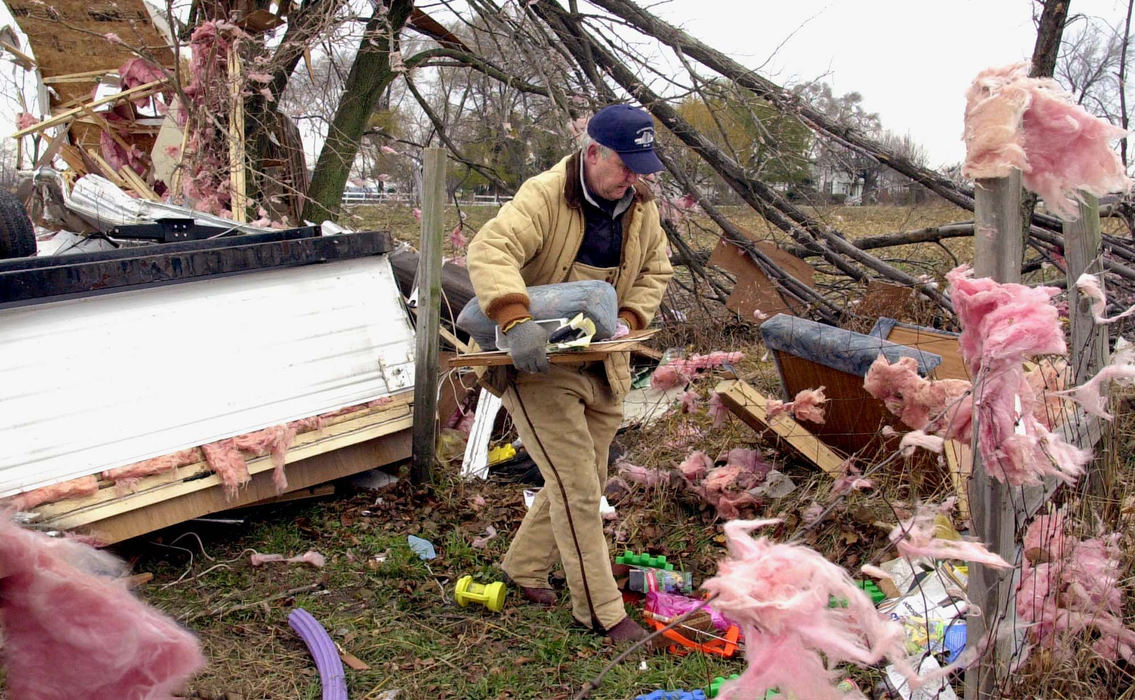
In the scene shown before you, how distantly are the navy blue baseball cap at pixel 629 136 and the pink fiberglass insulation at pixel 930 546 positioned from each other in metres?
1.65

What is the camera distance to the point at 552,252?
10.7ft

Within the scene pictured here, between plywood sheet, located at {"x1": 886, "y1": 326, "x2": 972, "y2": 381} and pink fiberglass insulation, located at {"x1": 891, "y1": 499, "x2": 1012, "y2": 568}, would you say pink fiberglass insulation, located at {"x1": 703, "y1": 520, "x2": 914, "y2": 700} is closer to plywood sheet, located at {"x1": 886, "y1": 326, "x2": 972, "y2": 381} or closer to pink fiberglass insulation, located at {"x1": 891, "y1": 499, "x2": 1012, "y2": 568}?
pink fiberglass insulation, located at {"x1": 891, "y1": 499, "x2": 1012, "y2": 568}

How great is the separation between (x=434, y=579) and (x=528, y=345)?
1.56 m

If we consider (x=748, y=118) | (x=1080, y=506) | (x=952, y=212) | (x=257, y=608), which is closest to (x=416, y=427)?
(x=257, y=608)

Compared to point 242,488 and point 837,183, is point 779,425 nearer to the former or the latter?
point 242,488

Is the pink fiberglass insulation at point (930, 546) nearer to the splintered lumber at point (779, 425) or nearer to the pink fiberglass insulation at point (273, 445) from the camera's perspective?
the splintered lumber at point (779, 425)

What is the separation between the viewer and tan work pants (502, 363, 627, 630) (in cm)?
325

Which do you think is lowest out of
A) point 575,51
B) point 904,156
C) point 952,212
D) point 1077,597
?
point 1077,597

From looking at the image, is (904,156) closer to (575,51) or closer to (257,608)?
(575,51)

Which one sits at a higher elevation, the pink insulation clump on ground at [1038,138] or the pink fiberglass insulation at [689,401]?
the pink insulation clump on ground at [1038,138]

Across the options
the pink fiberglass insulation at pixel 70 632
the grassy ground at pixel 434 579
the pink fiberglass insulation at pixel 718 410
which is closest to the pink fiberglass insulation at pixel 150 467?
the grassy ground at pixel 434 579

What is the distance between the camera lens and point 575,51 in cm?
753

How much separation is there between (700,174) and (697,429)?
275 centimetres

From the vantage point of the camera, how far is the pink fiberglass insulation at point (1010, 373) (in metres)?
1.83
